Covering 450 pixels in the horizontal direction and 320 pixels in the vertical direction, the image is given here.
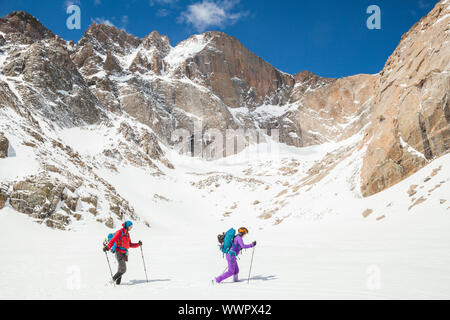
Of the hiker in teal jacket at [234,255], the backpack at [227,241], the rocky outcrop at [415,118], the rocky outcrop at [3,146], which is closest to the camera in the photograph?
the hiker in teal jacket at [234,255]

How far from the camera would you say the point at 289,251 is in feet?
48.1

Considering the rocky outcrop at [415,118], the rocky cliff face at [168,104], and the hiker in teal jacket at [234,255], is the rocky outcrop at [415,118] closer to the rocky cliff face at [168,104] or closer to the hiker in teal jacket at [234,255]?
the rocky cliff face at [168,104]

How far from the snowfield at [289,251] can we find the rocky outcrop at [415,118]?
1.92 meters

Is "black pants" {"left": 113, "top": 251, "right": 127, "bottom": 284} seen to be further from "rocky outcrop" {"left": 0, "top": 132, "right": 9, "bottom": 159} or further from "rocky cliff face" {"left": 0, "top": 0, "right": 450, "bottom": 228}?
"rocky outcrop" {"left": 0, "top": 132, "right": 9, "bottom": 159}

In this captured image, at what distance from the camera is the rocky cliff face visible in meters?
26.4

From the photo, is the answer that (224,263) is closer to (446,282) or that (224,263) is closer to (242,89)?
(446,282)

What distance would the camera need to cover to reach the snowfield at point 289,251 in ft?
22.0

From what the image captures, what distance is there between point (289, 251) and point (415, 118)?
19902 mm

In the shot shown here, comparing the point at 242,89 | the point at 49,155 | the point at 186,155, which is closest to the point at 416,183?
the point at 49,155

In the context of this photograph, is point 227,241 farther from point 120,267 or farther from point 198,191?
point 198,191

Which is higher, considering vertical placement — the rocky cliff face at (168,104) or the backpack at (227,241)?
the rocky cliff face at (168,104)
